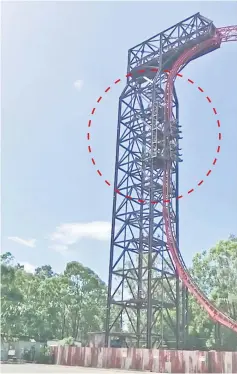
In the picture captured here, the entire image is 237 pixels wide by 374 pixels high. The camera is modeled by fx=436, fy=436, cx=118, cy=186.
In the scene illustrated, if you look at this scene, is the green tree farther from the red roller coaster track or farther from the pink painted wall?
the pink painted wall

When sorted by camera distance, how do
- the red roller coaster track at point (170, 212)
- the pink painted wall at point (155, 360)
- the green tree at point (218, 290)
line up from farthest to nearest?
1. the green tree at point (218, 290)
2. the red roller coaster track at point (170, 212)
3. the pink painted wall at point (155, 360)

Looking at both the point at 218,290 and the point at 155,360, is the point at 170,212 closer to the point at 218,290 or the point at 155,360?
the point at 155,360

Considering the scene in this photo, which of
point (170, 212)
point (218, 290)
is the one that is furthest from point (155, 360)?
point (218, 290)

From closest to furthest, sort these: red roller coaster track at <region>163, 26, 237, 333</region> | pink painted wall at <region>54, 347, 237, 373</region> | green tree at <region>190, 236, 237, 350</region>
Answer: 1. pink painted wall at <region>54, 347, 237, 373</region>
2. red roller coaster track at <region>163, 26, 237, 333</region>
3. green tree at <region>190, 236, 237, 350</region>

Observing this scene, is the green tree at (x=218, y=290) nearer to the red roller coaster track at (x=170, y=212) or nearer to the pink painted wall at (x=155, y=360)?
the red roller coaster track at (x=170, y=212)

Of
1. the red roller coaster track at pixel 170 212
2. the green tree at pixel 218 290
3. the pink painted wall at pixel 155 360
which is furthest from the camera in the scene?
the green tree at pixel 218 290

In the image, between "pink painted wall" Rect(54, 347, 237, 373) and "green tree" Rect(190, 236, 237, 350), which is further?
"green tree" Rect(190, 236, 237, 350)
